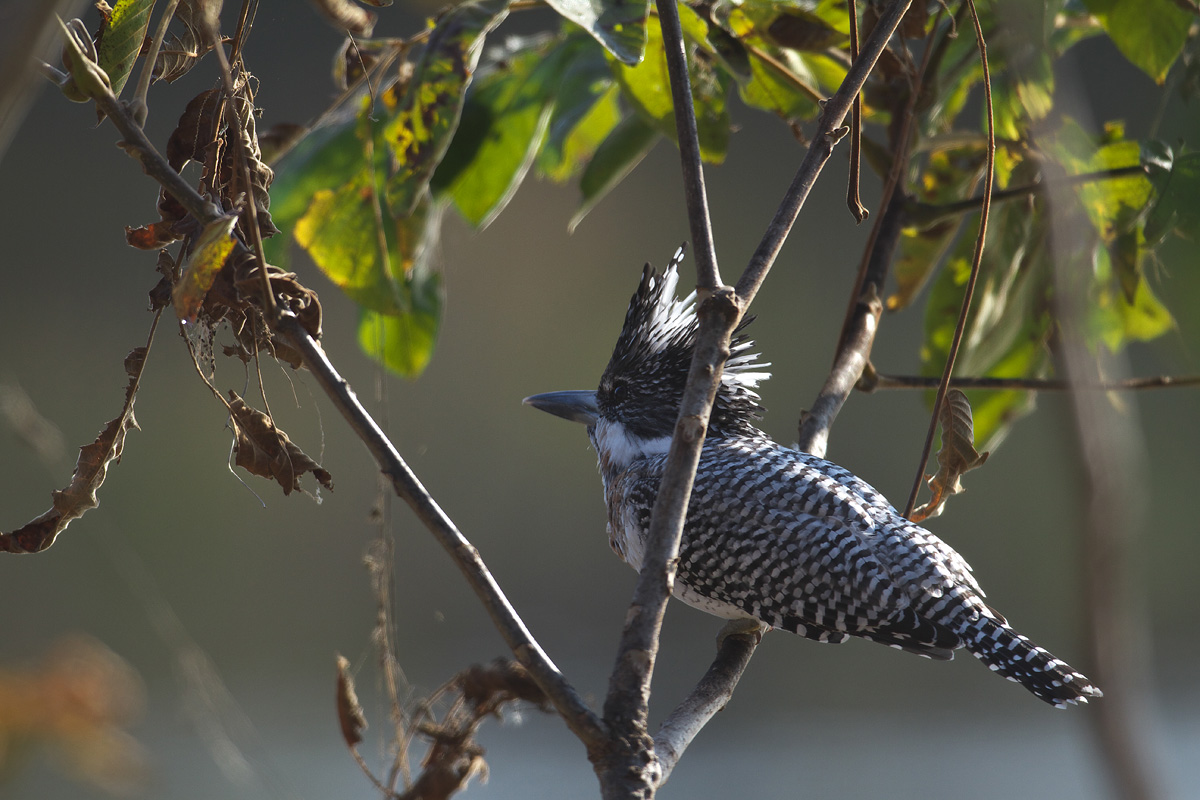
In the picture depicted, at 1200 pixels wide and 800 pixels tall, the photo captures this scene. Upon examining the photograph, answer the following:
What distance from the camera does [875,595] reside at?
5.73 feet

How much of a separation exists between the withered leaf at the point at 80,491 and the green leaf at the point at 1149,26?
1.39 meters

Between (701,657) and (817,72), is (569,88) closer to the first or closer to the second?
(817,72)

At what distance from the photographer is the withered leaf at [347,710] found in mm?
1115

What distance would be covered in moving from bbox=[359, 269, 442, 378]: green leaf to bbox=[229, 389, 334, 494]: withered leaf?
741mm

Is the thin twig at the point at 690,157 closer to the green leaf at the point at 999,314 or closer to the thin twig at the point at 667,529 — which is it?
the thin twig at the point at 667,529

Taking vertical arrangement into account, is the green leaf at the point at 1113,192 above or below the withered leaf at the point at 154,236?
above

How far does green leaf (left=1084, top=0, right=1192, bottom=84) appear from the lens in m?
1.45

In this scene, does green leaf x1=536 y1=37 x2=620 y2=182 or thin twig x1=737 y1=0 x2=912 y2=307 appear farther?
green leaf x1=536 y1=37 x2=620 y2=182

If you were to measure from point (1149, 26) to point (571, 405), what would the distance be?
4.90 feet

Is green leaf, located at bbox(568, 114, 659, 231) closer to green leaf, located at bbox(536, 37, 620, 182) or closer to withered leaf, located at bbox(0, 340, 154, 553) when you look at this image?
green leaf, located at bbox(536, 37, 620, 182)

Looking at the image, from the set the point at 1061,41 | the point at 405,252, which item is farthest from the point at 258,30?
the point at 1061,41

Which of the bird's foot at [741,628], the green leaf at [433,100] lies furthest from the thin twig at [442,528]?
the bird's foot at [741,628]

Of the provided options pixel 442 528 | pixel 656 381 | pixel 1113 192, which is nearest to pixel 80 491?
pixel 442 528

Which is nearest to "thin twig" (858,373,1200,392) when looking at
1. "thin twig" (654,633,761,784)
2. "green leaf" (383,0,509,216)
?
"thin twig" (654,633,761,784)
